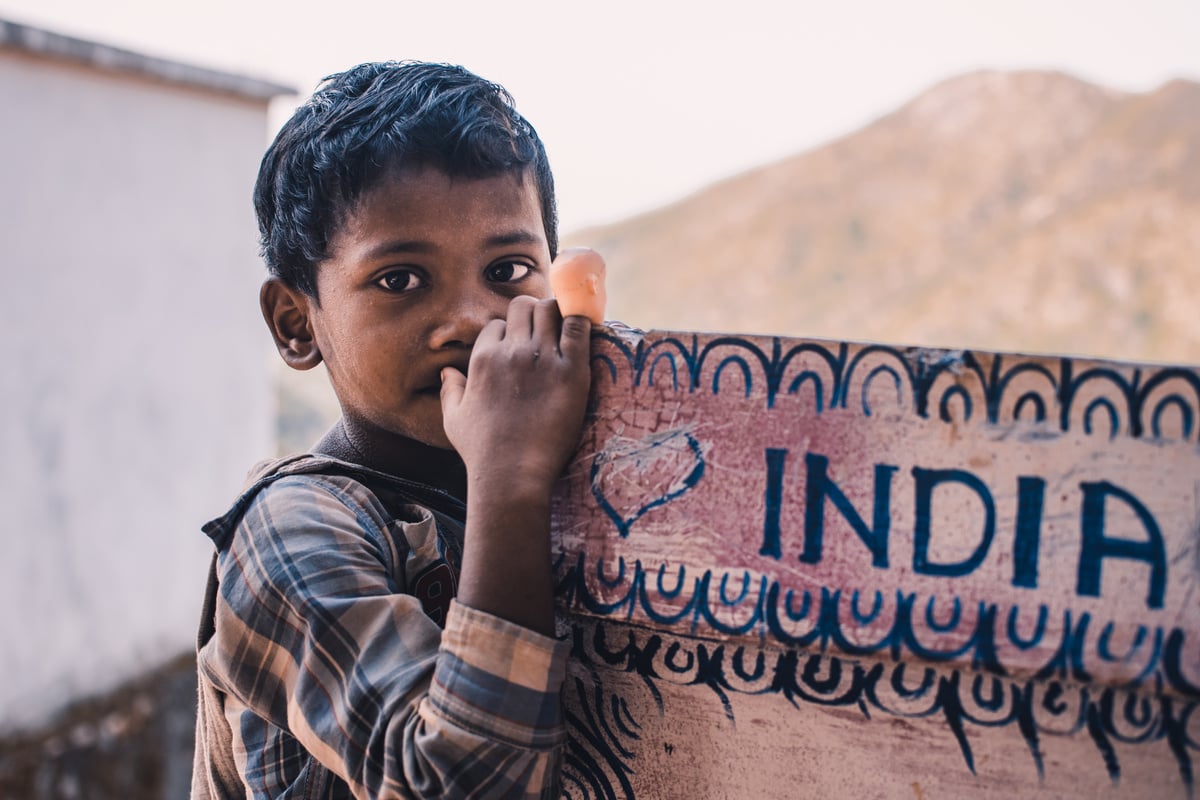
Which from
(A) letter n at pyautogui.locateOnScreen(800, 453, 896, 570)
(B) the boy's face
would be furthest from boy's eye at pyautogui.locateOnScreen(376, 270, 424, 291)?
(A) letter n at pyautogui.locateOnScreen(800, 453, 896, 570)

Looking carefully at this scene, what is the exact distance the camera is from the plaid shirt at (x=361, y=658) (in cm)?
91

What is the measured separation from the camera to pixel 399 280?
1.22 metres

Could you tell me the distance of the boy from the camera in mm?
932

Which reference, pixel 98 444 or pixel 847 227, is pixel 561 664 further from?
pixel 847 227

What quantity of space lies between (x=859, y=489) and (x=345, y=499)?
1.87 ft

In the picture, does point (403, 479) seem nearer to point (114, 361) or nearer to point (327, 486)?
point (327, 486)

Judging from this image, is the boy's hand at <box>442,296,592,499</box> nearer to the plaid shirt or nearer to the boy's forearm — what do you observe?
the boy's forearm

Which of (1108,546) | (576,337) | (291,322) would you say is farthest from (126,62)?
(1108,546)

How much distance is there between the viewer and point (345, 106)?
1.36 metres

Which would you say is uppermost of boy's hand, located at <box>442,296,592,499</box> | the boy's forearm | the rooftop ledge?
the rooftop ledge

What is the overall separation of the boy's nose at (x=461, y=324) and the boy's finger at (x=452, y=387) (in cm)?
5

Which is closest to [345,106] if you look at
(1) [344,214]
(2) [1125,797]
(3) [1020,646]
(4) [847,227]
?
(1) [344,214]

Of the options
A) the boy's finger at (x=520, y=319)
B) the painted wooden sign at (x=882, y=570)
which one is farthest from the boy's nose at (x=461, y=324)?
the painted wooden sign at (x=882, y=570)

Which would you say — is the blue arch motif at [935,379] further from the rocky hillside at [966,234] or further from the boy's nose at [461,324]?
the rocky hillside at [966,234]
